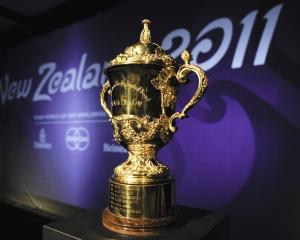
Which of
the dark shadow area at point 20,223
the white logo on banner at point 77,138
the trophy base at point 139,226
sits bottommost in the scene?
the dark shadow area at point 20,223

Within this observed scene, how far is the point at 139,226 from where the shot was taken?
34.4 inches

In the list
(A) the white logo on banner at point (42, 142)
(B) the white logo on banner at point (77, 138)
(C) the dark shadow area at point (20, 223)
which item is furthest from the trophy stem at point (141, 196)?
(A) the white logo on banner at point (42, 142)

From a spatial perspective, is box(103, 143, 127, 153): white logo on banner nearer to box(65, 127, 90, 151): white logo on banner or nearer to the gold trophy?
box(65, 127, 90, 151): white logo on banner

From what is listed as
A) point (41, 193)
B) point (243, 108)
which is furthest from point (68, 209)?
point (243, 108)

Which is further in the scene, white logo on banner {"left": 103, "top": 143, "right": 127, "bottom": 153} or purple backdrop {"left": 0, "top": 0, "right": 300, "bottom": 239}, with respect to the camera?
white logo on banner {"left": 103, "top": 143, "right": 127, "bottom": 153}

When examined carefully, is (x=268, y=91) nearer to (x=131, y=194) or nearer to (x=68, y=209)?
(x=131, y=194)

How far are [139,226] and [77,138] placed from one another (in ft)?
5.65

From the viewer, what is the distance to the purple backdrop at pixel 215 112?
4.92ft

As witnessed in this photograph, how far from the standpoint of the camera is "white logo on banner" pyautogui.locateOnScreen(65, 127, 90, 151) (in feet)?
7.90

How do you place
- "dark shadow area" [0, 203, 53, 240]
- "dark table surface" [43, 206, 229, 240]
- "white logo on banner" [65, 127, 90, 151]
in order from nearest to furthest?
"dark table surface" [43, 206, 229, 240] → "dark shadow area" [0, 203, 53, 240] → "white logo on banner" [65, 127, 90, 151]

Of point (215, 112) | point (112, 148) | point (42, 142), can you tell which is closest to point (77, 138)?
point (112, 148)

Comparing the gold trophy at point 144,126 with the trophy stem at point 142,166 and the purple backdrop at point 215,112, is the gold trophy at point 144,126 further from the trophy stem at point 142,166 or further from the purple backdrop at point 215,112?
the purple backdrop at point 215,112

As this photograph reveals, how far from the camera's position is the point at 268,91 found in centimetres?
154

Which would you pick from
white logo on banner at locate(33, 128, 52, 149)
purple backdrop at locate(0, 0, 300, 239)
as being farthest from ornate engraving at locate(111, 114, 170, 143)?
white logo on banner at locate(33, 128, 52, 149)
